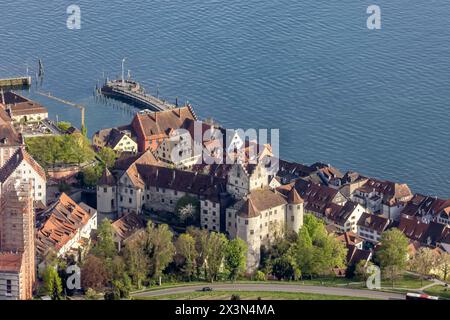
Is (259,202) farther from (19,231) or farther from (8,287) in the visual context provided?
(8,287)

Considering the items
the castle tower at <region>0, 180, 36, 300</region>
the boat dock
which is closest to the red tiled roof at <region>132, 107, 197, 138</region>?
the boat dock

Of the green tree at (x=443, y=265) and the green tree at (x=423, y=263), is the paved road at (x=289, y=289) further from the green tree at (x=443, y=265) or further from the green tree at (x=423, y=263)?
the green tree at (x=443, y=265)

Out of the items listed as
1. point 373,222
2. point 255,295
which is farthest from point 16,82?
point 255,295

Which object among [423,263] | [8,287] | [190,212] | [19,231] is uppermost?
[190,212]

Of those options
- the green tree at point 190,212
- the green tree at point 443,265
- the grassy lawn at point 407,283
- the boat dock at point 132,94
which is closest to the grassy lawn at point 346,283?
the grassy lawn at point 407,283

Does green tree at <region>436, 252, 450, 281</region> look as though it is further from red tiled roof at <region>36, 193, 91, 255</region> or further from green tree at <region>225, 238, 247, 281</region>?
red tiled roof at <region>36, 193, 91, 255</region>
